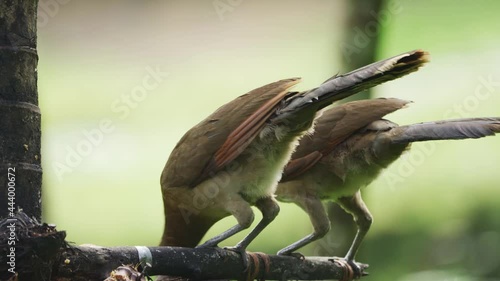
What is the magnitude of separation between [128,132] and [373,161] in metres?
1.90

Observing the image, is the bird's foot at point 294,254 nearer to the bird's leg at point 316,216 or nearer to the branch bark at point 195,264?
the branch bark at point 195,264

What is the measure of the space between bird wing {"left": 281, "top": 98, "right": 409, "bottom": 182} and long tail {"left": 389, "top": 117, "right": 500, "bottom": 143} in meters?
0.18

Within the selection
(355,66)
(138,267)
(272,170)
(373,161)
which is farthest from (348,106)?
(138,267)

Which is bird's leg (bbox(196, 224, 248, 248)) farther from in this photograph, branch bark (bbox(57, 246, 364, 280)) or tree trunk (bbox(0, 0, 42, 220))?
tree trunk (bbox(0, 0, 42, 220))

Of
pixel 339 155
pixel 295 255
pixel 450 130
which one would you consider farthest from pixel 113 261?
pixel 339 155

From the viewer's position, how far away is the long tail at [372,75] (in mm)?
2846

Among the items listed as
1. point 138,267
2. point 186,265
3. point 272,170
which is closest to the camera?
point 138,267

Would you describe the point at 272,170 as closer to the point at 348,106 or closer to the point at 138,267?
the point at 348,106

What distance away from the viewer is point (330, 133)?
12.9 feet

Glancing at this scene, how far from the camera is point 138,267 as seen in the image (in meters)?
2.33

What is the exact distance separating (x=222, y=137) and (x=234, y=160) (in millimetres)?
119

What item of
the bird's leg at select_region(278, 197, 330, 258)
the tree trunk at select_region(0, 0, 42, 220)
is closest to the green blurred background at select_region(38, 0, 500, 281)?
the bird's leg at select_region(278, 197, 330, 258)

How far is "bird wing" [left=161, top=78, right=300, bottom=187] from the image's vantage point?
3.18 m

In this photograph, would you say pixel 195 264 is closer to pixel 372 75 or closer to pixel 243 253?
pixel 243 253
